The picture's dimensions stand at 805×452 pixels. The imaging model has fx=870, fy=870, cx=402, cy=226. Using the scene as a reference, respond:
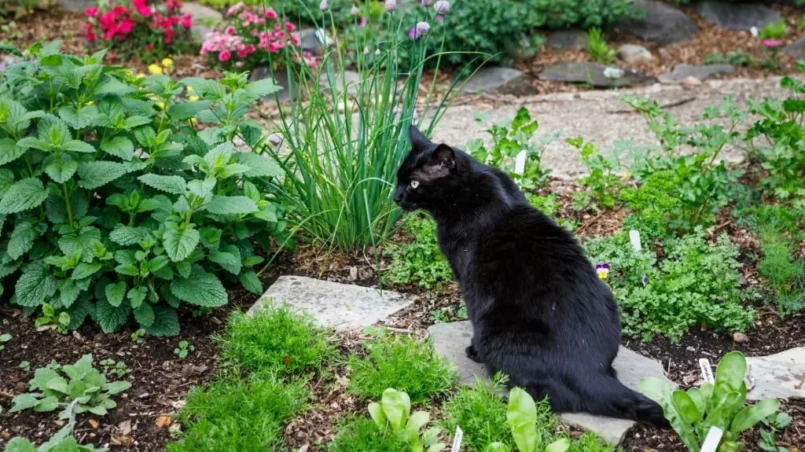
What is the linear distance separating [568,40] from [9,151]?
666cm

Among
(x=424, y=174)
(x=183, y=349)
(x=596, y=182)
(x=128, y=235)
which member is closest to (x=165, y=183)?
(x=128, y=235)

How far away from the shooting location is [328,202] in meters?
4.49

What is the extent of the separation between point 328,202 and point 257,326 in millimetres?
1006

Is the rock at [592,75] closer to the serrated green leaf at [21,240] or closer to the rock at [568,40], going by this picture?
the rock at [568,40]

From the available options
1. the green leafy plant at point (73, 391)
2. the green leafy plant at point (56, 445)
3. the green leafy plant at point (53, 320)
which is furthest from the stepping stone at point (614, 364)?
the green leafy plant at point (53, 320)

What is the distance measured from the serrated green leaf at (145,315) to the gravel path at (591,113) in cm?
297

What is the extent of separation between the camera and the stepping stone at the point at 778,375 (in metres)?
3.54

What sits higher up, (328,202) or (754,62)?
(328,202)

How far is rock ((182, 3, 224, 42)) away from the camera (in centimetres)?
869

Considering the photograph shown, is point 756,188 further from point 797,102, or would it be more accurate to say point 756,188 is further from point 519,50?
point 519,50

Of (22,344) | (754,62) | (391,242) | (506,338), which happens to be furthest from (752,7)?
(22,344)

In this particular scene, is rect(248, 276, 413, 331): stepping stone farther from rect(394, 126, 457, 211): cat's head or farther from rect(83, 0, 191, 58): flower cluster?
rect(83, 0, 191, 58): flower cluster

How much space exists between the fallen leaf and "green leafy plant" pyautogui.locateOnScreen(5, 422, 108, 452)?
291 mm

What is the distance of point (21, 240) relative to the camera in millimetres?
3709
